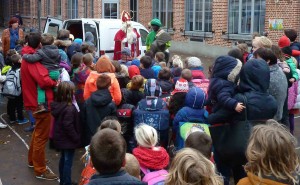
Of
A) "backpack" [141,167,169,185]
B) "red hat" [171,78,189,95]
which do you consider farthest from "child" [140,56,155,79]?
"backpack" [141,167,169,185]

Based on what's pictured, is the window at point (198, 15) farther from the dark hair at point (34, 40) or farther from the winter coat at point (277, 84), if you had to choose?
the winter coat at point (277, 84)

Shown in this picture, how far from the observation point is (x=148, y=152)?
4.59m

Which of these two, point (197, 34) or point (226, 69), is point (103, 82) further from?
point (197, 34)

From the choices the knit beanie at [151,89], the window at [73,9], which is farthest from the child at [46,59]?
the window at [73,9]

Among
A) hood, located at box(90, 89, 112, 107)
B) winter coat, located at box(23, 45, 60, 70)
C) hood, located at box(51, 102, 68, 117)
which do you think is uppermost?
winter coat, located at box(23, 45, 60, 70)

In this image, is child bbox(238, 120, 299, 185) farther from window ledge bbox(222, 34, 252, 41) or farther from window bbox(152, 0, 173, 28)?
window bbox(152, 0, 173, 28)

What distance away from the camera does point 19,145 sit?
7.92 m

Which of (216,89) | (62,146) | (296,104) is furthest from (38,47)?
(296,104)

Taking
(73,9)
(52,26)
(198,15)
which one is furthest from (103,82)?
(73,9)

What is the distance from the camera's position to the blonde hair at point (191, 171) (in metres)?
2.96

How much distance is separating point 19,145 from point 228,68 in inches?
176

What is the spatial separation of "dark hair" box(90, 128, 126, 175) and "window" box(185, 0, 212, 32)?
18.0 m

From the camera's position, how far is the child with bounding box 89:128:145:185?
2.98m

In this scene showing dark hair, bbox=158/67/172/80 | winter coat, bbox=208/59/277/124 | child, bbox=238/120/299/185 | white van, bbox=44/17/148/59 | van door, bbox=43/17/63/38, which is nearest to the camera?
child, bbox=238/120/299/185
